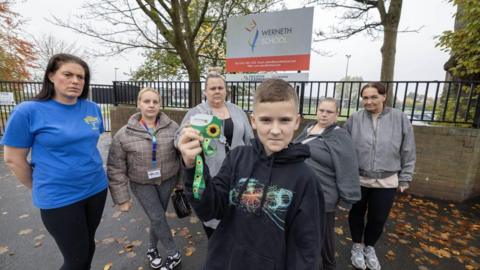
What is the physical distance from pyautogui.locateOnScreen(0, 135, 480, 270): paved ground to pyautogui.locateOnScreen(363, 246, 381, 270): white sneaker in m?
0.21

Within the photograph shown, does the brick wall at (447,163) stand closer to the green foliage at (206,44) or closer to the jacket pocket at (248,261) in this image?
the jacket pocket at (248,261)

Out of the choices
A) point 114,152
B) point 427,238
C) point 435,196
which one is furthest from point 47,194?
point 435,196

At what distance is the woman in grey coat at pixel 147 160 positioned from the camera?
2.34 meters

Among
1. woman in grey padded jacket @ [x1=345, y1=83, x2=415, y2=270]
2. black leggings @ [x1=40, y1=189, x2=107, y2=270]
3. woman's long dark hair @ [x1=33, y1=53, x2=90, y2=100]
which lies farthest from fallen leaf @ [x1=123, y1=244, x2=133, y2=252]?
woman in grey padded jacket @ [x1=345, y1=83, x2=415, y2=270]

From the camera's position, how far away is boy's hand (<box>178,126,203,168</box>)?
101cm

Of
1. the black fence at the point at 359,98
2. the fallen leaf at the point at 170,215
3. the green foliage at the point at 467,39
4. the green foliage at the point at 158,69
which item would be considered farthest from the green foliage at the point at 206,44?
the fallen leaf at the point at 170,215

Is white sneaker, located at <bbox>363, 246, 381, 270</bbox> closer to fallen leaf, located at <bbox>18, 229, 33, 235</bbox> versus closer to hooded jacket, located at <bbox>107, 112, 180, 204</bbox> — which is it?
hooded jacket, located at <bbox>107, 112, 180, 204</bbox>

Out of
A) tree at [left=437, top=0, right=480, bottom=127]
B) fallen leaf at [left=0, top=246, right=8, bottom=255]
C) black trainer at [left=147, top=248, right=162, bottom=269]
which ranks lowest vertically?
fallen leaf at [left=0, top=246, right=8, bottom=255]

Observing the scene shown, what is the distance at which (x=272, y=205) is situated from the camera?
131cm

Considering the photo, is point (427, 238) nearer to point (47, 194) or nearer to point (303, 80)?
point (303, 80)

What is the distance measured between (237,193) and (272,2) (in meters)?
10.9

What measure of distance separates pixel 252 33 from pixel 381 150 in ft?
16.6

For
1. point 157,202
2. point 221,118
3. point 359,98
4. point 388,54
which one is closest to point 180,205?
point 157,202

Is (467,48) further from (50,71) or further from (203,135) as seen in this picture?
(50,71)
